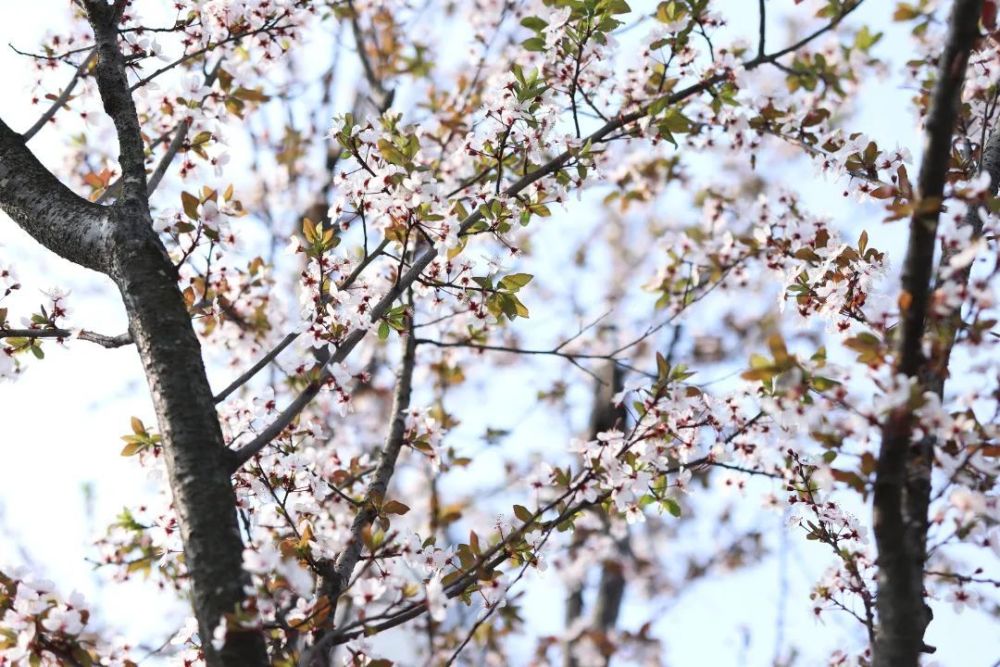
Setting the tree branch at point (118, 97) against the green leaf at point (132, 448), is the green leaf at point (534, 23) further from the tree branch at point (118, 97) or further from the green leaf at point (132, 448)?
the green leaf at point (132, 448)

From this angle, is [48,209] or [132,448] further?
[132,448]

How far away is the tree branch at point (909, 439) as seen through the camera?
1.69m

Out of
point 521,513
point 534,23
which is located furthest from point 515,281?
point 534,23

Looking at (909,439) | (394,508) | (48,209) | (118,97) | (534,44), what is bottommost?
(909,439)

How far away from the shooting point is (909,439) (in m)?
1.70

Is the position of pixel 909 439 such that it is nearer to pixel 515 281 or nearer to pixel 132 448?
pixel 515 281

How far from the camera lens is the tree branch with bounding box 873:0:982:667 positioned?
5.53 feet

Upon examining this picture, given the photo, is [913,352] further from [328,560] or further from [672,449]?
[328,560]

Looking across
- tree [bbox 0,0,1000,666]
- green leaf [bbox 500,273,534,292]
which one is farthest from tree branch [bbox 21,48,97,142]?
green leaf [bbox 500,273,534,292]

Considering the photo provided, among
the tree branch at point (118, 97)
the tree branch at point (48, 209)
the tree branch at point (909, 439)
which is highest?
the tree branch at point (118, 97)

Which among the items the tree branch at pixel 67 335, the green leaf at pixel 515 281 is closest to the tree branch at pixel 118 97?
the tree branch at pixel 67 335

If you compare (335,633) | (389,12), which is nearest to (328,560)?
(335,633)

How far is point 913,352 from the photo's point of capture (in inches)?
67.0

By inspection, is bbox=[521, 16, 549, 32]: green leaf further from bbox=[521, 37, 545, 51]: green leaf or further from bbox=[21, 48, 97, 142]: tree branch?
bbox=[21, 48, 97, 142]: tree branch
